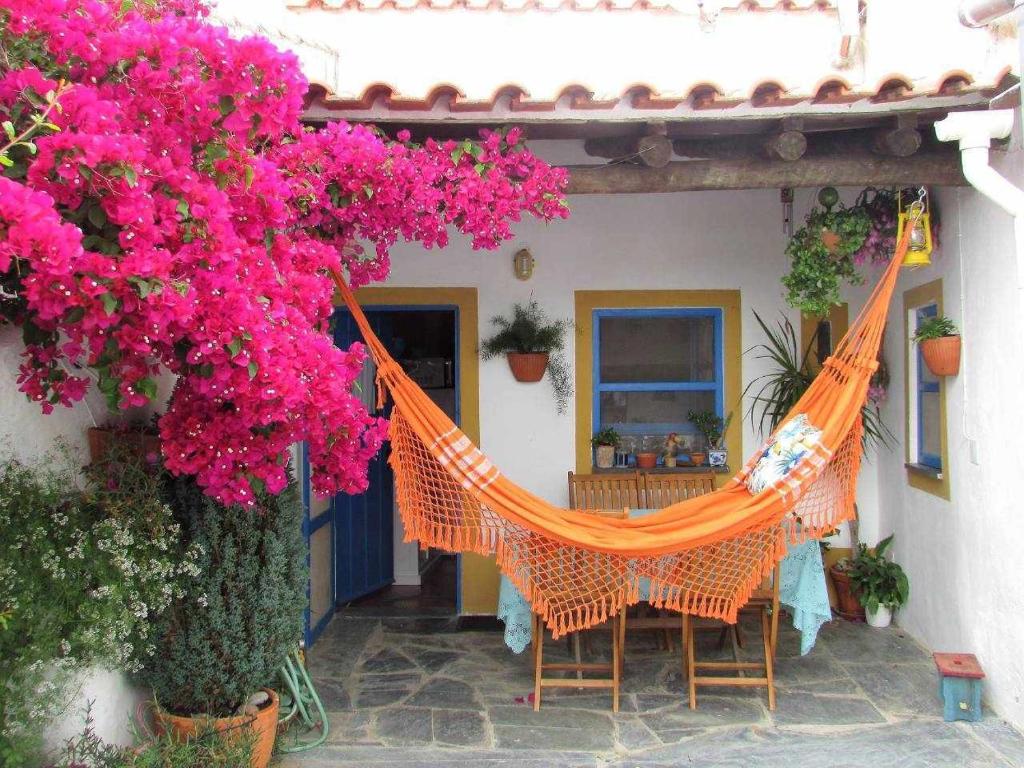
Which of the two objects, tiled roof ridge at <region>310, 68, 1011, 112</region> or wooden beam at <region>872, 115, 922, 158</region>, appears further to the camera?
wooden beam at <region>872, 115, 922, 158</region>

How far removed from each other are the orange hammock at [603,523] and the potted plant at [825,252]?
612 mm

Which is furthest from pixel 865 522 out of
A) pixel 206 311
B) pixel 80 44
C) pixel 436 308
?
pixel 80 44

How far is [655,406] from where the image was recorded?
4.90 metres

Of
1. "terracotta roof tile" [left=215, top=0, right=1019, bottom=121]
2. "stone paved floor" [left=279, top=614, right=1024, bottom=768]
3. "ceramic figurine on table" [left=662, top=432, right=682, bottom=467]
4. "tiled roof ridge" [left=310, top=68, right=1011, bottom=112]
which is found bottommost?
"stone paved floor" [left=279, top=614, right=1024, bottom=768]

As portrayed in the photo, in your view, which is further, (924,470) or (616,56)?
(924,470)

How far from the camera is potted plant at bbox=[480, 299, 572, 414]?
465 centimetres

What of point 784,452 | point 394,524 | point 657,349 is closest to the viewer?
point 784,452

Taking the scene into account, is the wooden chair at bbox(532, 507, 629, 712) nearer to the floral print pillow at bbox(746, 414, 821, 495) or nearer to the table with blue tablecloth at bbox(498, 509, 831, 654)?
the table with blue tablecloth at bbox(498, 509, 831, 654)

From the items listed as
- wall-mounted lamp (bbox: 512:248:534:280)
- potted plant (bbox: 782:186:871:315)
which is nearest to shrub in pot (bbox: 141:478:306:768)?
wall-mounted lamp (bbox: 512:248:534:280)

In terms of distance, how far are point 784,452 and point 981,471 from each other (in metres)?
0.97

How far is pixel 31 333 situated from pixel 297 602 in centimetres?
139

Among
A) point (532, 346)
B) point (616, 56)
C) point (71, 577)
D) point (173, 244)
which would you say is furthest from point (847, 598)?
point (173, 244)

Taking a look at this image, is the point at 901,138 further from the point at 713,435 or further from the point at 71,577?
the point at 71,577

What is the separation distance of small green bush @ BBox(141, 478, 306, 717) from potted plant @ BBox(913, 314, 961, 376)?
2.88 m
